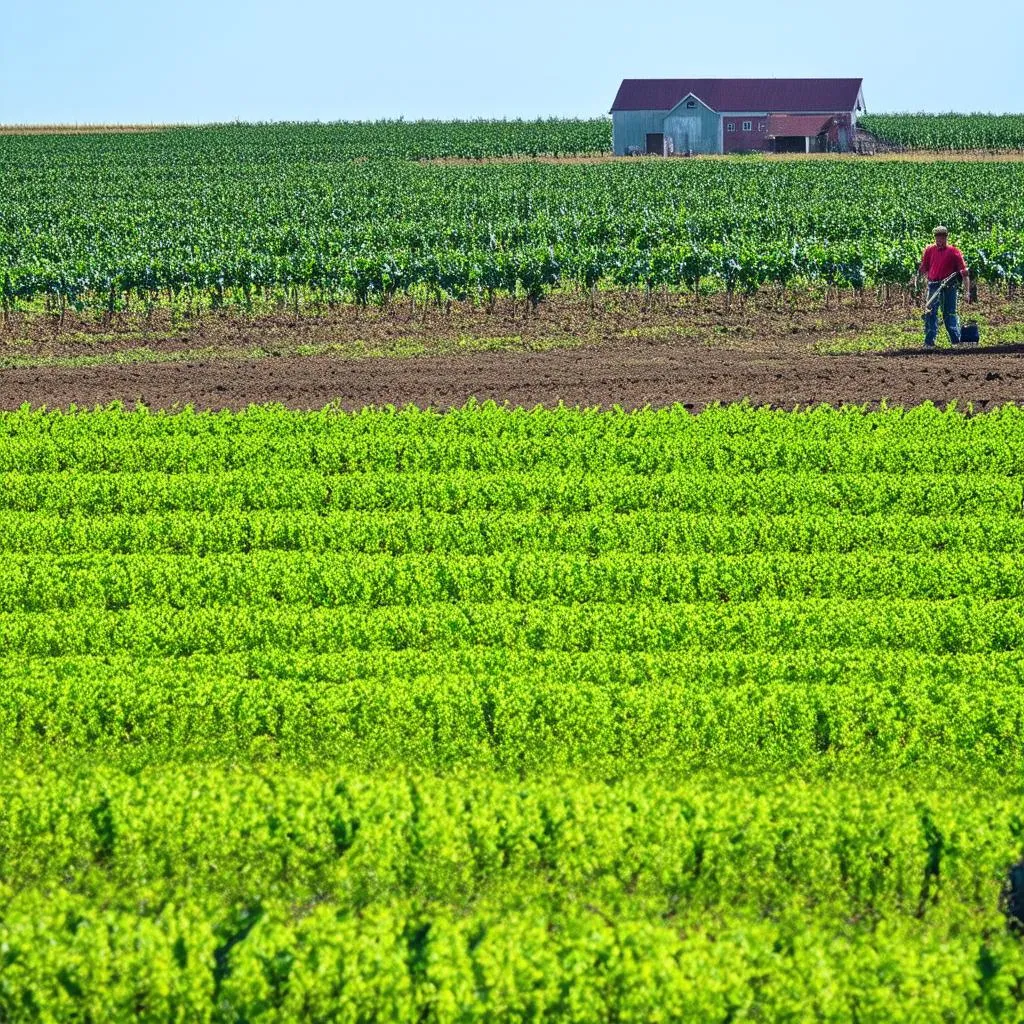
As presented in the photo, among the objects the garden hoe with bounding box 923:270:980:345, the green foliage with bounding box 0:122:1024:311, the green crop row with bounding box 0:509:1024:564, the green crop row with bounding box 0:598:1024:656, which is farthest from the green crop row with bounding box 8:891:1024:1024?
the green foliage with bounding box 0:122:1024:311

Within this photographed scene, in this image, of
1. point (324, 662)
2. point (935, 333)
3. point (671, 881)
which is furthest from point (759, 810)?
point (935, 333)

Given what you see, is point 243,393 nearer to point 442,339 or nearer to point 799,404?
point 442,339

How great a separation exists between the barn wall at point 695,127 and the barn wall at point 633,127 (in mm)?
1075

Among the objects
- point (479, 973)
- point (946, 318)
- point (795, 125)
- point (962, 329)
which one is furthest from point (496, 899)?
point (795, 125)

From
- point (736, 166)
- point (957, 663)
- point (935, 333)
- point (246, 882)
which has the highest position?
point (736, 166)

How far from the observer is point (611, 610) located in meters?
11.4

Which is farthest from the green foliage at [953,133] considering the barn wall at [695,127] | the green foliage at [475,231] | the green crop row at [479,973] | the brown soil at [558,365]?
the green crop row at [479,973]

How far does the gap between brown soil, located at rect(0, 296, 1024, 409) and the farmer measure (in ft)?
1.69

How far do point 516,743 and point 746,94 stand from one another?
85606 millimetres

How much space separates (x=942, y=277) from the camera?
22.2m

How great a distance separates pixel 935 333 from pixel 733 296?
8.94 m

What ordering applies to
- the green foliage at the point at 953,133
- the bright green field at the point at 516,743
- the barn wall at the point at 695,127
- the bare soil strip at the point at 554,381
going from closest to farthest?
the bright green field at the point at 516,743 → the bare soil strip at the point at 554,381 → the green foliage at the point at 953,133 → the barn wall at the point at 695,127

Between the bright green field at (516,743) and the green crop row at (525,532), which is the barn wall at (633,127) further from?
the green crop row at (525,532)

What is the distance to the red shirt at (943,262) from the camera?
22156mm
